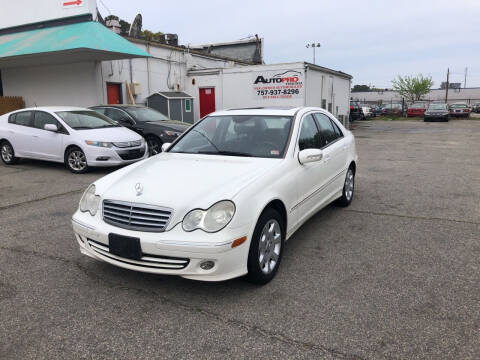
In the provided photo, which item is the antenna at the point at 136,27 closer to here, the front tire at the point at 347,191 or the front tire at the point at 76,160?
the front tire at the point at 76,160

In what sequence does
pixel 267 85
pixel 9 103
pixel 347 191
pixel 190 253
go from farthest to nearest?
pixel 267 85
pixel 9 103
pixel 347 191
pixel 190 253

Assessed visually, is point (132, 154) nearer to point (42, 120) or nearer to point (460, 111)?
point (42, 120)

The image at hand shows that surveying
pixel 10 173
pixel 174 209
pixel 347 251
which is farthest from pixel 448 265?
pixel 10 173

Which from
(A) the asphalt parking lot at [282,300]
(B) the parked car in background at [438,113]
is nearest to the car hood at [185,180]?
(A) the asphalt parking lot at [282,300]

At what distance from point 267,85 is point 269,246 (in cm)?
1424

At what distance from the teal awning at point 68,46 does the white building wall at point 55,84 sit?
492mm

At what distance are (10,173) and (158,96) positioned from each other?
817 centimetres

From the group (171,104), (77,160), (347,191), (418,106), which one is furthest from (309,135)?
(418,106)

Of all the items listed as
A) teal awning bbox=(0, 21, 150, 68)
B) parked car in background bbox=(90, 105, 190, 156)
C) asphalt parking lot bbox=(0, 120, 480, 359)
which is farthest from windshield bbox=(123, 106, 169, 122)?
asphalt parking lot bbox=(0, 120, 480, 359)

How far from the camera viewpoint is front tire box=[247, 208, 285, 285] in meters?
3.24

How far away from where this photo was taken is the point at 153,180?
3.53 metres

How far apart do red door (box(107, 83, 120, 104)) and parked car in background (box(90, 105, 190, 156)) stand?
419 centimetres

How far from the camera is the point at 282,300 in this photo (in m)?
3.20

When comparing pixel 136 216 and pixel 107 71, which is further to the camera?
pixel 107 71
